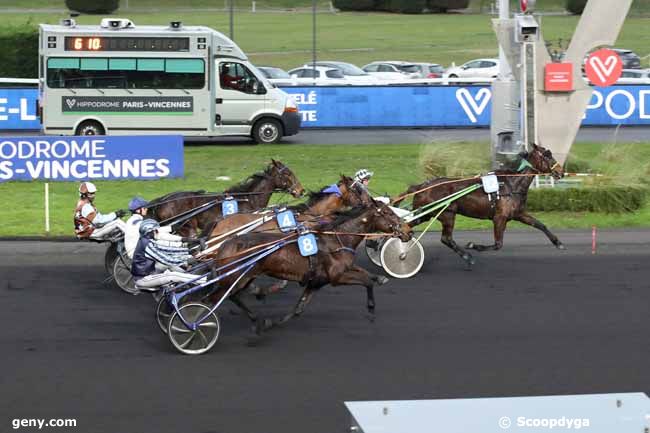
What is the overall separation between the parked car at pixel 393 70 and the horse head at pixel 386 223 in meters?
35.4

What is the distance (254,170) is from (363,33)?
42.6 m

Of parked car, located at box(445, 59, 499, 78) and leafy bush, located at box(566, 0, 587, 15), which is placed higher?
leafy bush, located at box(566, 0, 587, 15)

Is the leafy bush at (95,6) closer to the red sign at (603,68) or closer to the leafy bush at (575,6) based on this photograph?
the leafy bush at (575,6)

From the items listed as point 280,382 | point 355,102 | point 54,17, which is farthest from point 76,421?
point 54,17

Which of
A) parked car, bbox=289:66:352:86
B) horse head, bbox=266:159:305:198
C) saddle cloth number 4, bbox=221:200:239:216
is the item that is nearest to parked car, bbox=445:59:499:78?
parked car, bbox=289:66:352:86

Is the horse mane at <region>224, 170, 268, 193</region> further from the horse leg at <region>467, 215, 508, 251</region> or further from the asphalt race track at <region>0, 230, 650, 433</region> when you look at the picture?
the horse leg at <region>467, 215, 508, 251</region>

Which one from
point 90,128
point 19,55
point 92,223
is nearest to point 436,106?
point 90,128

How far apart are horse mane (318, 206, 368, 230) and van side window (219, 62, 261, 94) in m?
18.7

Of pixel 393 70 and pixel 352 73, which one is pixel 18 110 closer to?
pixel 352 73

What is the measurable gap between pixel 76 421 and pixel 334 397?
225 centimetres

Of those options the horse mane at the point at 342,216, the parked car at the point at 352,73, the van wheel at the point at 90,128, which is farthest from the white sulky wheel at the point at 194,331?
the parked car at the point at 352,73

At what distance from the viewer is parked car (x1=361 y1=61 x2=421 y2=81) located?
4768cm

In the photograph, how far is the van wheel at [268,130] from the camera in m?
30.4

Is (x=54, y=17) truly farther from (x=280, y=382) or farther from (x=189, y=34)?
(x=280, y=382)
